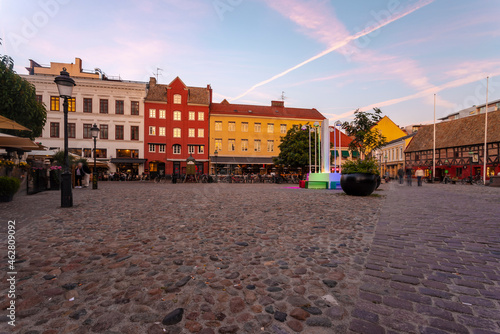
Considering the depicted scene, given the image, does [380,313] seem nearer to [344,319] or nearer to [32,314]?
[344,319]

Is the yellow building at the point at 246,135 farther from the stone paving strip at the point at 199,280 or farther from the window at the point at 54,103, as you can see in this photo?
the stone paving strip at the point at 199,280

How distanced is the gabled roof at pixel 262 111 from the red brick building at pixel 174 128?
3.33m

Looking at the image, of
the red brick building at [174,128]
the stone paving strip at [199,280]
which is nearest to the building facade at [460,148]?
the red brick building at [174,128]

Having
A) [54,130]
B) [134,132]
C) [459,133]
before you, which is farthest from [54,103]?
[459,133]

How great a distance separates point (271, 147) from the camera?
137 ft

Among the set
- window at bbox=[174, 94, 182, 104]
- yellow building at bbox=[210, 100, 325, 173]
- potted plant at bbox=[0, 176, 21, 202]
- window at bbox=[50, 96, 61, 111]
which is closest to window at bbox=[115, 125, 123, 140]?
window at bbox=[50, 96, 61, 111]

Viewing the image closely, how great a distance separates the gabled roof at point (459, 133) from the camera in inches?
1348

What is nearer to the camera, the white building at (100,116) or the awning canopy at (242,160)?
the white building at (100,116)

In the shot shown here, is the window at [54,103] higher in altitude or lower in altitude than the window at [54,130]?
higher

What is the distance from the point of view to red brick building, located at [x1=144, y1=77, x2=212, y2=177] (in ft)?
122

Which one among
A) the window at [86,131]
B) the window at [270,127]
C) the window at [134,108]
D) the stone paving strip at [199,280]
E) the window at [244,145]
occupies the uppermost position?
the window at [134,108]

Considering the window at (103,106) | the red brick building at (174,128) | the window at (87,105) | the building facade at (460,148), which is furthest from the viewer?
the red brick building at (174,128)

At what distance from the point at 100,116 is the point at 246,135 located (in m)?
21.5

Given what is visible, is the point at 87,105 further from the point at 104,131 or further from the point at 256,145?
the point at 256,145
